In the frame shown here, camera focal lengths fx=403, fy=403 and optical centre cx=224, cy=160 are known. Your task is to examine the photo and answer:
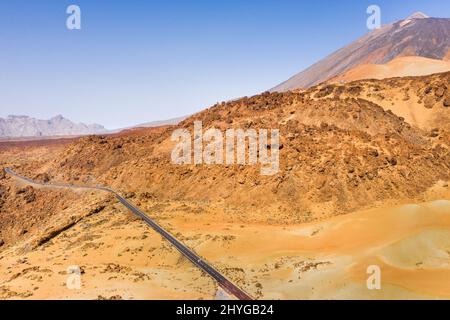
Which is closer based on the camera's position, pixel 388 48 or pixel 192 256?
pixel 192 256

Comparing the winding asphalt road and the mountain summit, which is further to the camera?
the mountain summit

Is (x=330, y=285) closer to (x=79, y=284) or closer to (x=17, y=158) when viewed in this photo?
(x=79, y=284)

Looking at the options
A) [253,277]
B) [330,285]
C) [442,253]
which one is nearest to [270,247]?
[253,277]

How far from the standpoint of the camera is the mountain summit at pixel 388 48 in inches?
3730

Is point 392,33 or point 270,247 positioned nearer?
point 270,247

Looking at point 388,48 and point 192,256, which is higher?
point 388,48

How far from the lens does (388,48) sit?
101m

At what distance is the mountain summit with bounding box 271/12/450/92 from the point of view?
94750 millimetres

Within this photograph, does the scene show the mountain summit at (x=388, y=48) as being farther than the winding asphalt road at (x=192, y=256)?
Yes

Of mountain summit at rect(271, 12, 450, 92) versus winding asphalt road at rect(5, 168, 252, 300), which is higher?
mountain summit at rect(271, 12, 450, 92)

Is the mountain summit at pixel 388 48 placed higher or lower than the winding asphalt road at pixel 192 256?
higher

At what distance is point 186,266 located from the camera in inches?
771

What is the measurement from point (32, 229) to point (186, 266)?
815 inches

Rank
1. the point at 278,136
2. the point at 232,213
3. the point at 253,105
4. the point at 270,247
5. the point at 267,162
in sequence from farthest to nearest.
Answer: the point at 253,105 → the point at 278,136 → the point at 267,162 → the point at 232,213 → the point at 270,247
